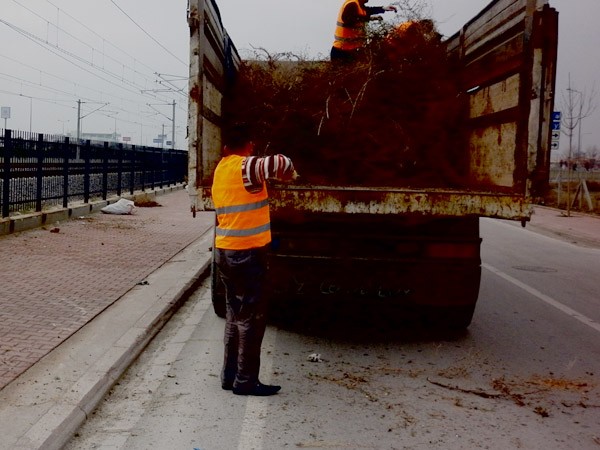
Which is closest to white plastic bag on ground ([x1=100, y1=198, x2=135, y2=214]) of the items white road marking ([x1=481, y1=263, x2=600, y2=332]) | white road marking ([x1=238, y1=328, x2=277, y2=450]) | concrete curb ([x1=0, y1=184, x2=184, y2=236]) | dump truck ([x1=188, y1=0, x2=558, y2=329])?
Result: concrete curb ([x1=0, y1=184, x2=184, y2=236])

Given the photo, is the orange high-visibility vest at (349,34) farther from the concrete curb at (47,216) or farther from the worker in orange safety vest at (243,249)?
the concrete curb at (47,216)

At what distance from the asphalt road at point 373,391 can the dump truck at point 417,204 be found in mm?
466

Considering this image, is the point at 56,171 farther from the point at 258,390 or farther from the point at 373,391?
the point at 373,391

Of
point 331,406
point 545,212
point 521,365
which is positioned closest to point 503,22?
point 521,365

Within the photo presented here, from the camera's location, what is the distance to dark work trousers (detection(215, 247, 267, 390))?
15.1 ft

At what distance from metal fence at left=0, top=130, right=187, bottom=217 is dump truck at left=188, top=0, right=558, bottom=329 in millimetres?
7022

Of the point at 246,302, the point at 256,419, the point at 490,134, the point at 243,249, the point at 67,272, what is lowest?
the point at 256,419

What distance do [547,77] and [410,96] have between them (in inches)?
95.6

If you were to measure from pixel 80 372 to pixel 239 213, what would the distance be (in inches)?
63.4

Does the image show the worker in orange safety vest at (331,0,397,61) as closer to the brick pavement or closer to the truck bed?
the truck bed

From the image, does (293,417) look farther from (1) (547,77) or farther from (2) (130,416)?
(1) (547,77)

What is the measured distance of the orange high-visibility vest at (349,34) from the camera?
8.62 metres

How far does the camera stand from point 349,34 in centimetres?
870

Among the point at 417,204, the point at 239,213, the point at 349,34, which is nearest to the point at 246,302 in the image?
the point at 239,213
